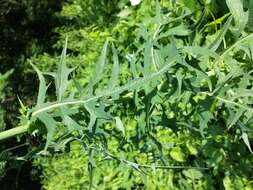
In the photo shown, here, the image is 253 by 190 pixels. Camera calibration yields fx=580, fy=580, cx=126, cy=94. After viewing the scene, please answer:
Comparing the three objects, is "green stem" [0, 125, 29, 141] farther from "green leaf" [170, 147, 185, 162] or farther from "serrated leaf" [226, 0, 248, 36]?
"green leaf" [170, 147, 185, 162]

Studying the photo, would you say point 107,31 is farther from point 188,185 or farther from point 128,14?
point 188,185

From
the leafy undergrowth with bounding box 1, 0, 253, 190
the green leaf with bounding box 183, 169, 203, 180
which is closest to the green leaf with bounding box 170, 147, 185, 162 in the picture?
the green leaf with bounding box 183, 169, 203, 180

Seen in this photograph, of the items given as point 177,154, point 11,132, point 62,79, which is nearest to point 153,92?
point 62,79

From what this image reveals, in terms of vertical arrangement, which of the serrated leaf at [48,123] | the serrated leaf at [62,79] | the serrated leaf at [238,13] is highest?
the serrated leaf at [238,13]

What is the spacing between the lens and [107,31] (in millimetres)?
3064

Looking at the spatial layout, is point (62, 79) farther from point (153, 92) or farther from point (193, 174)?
point (193, 174)

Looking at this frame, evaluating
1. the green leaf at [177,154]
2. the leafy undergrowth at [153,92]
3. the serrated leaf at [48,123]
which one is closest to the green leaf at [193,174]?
the green leaf at [177,154]

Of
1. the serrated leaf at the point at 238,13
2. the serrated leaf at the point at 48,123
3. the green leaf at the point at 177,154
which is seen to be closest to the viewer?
the serrated leaf at the point at 48,123

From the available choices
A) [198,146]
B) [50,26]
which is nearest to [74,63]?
[198,146]

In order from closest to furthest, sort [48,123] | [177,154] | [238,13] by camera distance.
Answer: [48,123]
[238,13]
[177,154]

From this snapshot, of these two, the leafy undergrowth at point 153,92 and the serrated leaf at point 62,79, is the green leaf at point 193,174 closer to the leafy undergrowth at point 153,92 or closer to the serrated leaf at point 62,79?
the leafy undergrowth at point 153,92

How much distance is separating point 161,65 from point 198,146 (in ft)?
4.46

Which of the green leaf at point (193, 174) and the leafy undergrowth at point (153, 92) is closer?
the leafy undergrowth at point (153, 92)

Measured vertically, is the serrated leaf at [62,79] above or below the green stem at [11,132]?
above
